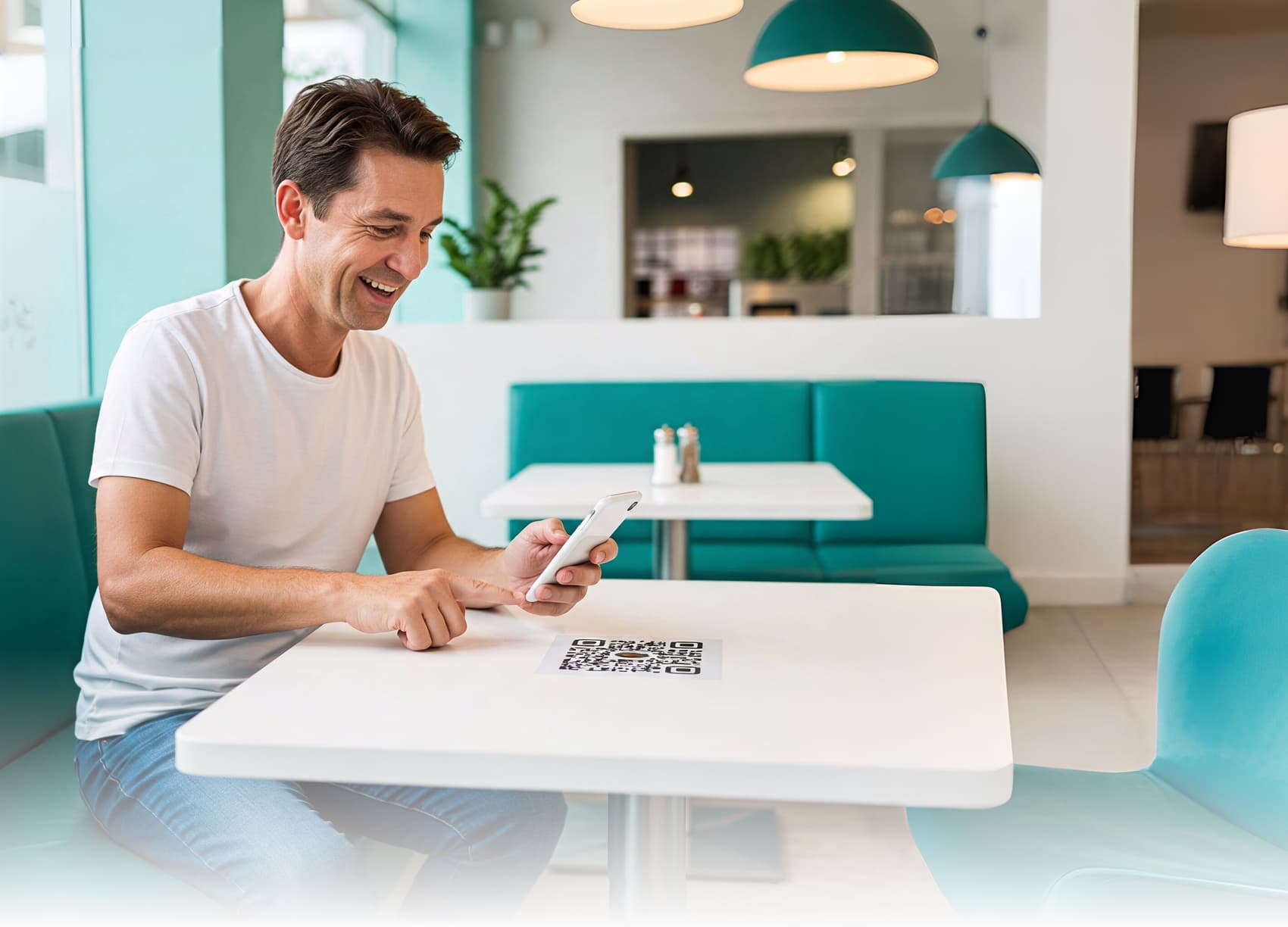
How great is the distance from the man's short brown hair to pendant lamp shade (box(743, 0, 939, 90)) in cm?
182

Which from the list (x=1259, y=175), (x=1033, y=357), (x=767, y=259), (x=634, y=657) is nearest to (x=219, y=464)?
(x=634, y=657)

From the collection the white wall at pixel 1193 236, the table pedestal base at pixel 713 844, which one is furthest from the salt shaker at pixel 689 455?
the white wall at pixel 1193 236

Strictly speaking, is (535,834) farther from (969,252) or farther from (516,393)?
(969,252)

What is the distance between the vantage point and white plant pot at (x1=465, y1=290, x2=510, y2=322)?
431 centimetres

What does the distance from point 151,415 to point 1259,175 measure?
220 cm

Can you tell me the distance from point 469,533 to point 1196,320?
5947mm

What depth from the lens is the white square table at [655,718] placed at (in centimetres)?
90

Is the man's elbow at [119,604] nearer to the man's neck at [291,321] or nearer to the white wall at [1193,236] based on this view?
the man's neck at [291,321]

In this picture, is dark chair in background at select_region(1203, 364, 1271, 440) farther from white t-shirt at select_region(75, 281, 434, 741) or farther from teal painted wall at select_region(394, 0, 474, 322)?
white t-shirt at select_region(75, 281, 434, 741)

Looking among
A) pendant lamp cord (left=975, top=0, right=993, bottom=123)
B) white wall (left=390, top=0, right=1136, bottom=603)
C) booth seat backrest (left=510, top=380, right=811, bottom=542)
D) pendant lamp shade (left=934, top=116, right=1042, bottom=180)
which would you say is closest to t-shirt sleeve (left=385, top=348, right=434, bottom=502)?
booth seat backrest (left=510, top=380, right=811, bottom=542)

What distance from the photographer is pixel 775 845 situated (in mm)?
2225

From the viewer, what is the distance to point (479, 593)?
4.49 ft

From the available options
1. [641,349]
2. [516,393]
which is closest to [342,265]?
[516,393]

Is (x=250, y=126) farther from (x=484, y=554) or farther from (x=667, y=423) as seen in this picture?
(x=484, y=554)
